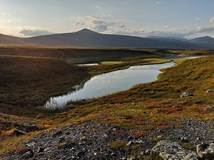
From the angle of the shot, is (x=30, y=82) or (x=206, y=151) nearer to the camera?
(x=206, y=151)

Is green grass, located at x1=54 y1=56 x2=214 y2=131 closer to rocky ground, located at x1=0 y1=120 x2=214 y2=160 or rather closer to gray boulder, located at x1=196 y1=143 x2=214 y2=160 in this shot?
rocky ground, located at x1=0 y1=120 x2=214 y2=160

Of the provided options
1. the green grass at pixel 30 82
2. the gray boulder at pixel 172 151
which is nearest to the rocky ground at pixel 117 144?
the gray boulder at pixel 172 151

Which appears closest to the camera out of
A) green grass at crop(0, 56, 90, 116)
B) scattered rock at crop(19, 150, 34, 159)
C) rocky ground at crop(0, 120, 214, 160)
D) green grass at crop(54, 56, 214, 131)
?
rocky ground at crop(0, 120, 214, 160)

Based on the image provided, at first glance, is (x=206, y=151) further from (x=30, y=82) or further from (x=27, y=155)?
(x=30, y=82)

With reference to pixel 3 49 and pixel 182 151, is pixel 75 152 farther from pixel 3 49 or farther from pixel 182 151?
pixel 3 49

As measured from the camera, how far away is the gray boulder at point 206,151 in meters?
16.4

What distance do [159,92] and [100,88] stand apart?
22.1 m

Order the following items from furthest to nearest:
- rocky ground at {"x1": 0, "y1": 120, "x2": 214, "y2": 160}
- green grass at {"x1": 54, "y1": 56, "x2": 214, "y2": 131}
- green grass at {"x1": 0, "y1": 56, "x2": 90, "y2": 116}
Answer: green grass at {"x1": 0, "y1": 56, "x2": 90, "y2": 116}
green grass at {"x1": 54, "y1": 56, "x2": 214, "y2": 131}
rocky ground at {"x1": 0, "y1": 120, "x2": 214, "y2": 160}

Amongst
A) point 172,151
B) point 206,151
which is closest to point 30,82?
point 172,151

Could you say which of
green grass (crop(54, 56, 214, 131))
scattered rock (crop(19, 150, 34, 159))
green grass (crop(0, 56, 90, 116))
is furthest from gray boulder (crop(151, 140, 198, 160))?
green grass (crop(0, 56, 90, 116))

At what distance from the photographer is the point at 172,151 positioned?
1750cm

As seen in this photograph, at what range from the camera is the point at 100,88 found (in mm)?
79125

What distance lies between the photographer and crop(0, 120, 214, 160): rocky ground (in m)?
18.1

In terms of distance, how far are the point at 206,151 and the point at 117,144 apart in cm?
637
